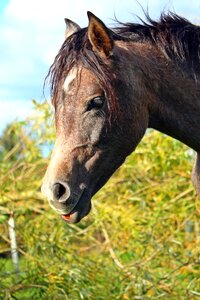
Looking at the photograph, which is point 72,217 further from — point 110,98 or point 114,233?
point 114,233

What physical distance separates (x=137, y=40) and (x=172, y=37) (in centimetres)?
15

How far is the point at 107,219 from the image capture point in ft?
18.7

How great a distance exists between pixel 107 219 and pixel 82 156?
297 centimetres

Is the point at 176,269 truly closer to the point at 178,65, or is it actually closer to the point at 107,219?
the point at 107,219

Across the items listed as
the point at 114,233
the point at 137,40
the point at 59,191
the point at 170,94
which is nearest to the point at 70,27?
the point at 137,40

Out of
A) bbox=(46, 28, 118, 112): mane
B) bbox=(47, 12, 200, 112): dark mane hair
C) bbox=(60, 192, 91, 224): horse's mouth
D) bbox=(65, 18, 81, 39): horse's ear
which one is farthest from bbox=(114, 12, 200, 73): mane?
bbox=(60, 192, 91, 224): horse's mouth

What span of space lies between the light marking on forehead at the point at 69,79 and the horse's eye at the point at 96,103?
0.35 feet

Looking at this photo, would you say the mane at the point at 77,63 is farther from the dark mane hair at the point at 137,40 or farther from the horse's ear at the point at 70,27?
the horse's ear at the point at 70,27

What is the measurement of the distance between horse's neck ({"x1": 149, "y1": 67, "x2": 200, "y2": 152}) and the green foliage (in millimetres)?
1611

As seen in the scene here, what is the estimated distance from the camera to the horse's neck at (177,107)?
9.88ft

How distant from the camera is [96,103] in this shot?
2.81m

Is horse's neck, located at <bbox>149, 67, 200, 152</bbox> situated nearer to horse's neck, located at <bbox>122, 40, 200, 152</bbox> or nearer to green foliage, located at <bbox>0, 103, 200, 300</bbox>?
horse's neck, located at <bbox>122, 40, 200, 152</bbox>

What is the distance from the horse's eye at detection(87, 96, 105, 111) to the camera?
2801 millimetres

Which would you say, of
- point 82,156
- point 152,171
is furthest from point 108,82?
point 152,171
